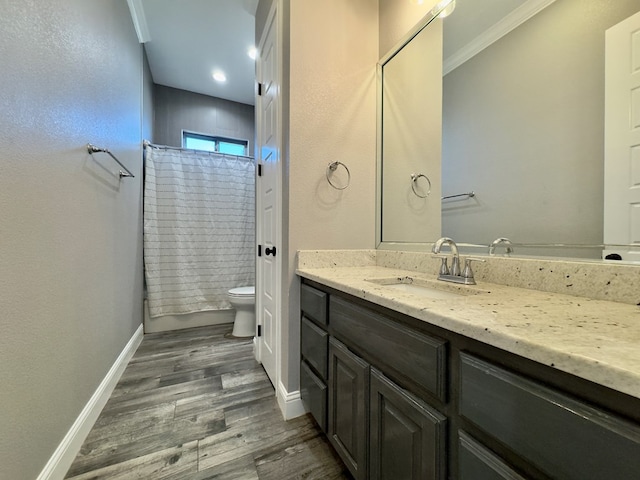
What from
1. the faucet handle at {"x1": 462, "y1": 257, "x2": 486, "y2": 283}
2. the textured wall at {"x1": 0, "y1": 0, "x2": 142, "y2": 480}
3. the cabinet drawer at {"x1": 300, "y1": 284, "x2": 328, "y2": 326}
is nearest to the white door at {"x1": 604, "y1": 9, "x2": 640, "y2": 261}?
the faucet handle at {"x1": 462, "y1": 257, "x2": 486, "y2": 283}

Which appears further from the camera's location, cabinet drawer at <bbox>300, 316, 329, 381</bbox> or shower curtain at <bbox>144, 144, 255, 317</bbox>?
shower curtain at <bbox>144, 144, 255, 317</bbox>

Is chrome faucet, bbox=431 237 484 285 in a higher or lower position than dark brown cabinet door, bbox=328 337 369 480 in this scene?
higher

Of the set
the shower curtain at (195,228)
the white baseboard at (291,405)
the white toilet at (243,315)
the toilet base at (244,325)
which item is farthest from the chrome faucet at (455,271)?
the shower curtain at (195,228)

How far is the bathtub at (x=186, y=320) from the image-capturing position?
2637 millimetres

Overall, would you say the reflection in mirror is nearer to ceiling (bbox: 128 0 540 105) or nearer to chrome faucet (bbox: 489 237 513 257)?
ceiling (bbox: 128 0 540 105)

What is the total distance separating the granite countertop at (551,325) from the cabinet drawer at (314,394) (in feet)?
1.92

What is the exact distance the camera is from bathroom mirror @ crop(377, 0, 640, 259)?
952 millimetres

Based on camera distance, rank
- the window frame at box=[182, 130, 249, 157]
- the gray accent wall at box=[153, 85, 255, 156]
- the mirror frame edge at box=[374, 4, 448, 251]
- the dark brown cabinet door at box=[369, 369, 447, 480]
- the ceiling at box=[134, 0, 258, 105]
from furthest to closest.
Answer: the window frame at box=[182, 130, 249, 157] < the gray accent wall at box=[153, 85, 255, 156] < the ceiling at box=[134, 0, 258, 105] < the mirror frame edge at box=[374, 4, 448, 251] < the dark brown cabinet door at box=[369, 369, 447, 480]

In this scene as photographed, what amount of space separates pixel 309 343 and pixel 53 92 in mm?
1516

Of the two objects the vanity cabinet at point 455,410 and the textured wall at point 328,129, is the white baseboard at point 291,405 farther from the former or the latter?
the vanity cabinet at point 455,410

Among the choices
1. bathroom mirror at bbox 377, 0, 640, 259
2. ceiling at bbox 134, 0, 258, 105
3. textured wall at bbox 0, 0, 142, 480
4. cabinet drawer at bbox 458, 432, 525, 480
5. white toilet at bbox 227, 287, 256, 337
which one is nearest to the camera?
cabinet drawer at bbox 458, 432, 525, 480

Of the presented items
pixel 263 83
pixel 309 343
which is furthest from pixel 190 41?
pixel 309 343

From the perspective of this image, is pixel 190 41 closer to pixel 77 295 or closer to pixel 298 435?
pixel 77 295

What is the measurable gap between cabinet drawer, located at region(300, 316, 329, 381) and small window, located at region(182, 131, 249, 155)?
300 cm
